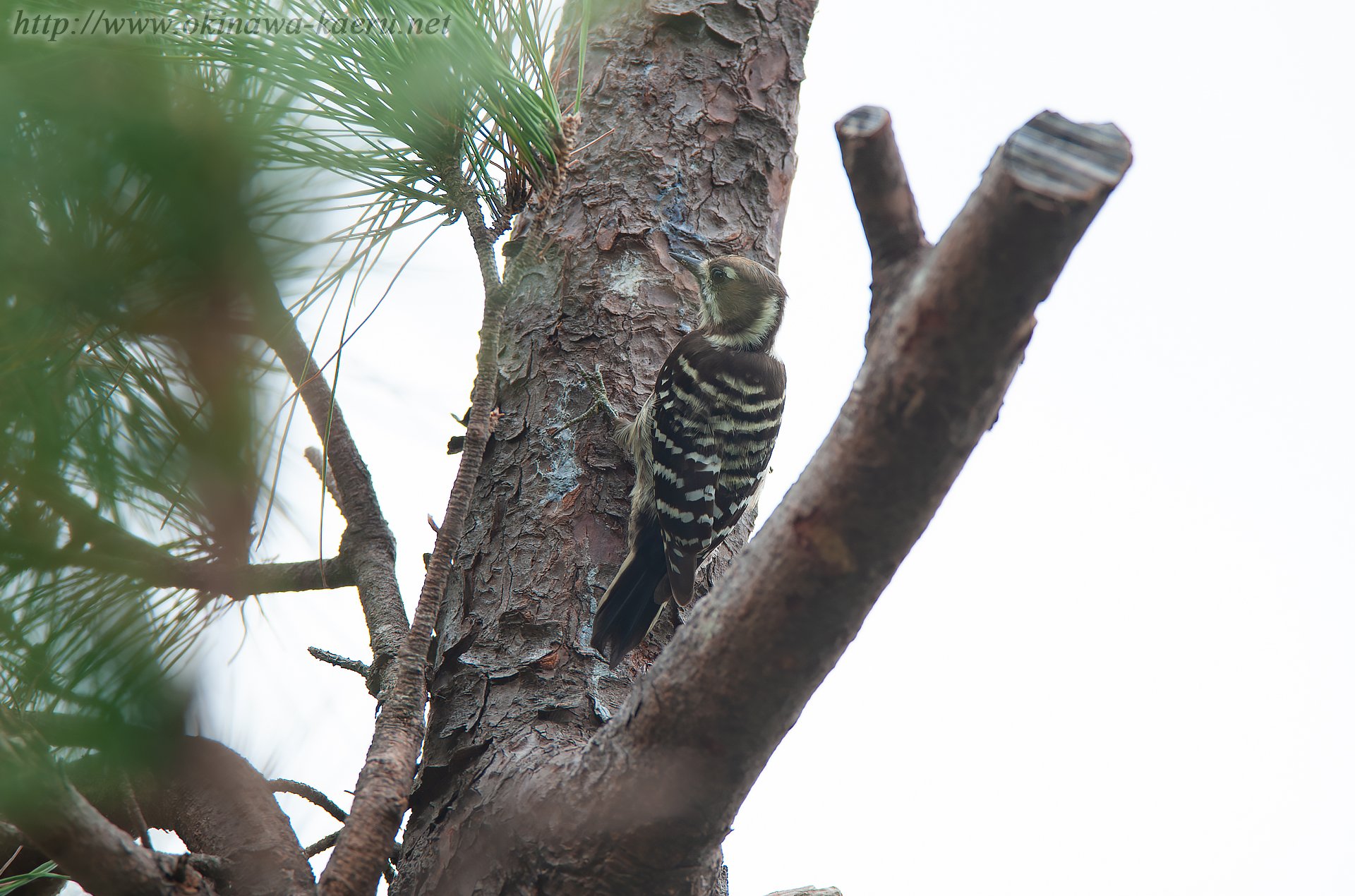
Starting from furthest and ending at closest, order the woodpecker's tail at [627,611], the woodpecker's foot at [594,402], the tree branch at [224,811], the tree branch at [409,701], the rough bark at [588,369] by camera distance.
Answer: the woodpecker's foot at [594,402]
the woodpecker's tail at [627,611]
the rough bark at [588,369]
the tree branch at [224,811]
the tree branch at [409,701]

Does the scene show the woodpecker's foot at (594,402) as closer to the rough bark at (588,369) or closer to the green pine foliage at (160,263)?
the rough bark at (588,369)

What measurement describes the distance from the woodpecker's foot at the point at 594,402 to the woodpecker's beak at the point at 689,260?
285mm

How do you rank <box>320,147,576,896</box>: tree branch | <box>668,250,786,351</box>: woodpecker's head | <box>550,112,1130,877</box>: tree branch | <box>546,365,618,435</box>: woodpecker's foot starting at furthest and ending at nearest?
<box>668,250,786,351</box>: woodpecker's head < <box>546,365,618,435</box>: woodpecker's foot < <box>320,147,576,896</box>: tree branch < <box>550,112,1130,877</box>: tree branch

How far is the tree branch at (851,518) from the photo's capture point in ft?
1.87

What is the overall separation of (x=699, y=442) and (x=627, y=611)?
573 millimetres

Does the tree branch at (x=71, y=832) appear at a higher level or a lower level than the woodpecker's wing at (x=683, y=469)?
lower

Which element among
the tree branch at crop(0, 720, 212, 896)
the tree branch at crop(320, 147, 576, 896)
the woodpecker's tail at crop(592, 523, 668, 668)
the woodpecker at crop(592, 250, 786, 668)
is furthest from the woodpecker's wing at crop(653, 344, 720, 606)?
the tree branch at crop(0, 720, 212, 896)

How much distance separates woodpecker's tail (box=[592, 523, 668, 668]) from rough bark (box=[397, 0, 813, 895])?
24mm

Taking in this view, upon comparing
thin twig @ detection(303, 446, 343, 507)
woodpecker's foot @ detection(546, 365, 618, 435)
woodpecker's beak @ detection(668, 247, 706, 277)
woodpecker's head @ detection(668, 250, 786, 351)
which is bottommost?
thin twig @ detection(303, 446, 343, 507)

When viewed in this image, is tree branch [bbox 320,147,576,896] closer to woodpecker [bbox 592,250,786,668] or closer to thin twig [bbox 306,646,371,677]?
thin twig [bbox 306,646,371,677]

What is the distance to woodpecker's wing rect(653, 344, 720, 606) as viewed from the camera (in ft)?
5.14

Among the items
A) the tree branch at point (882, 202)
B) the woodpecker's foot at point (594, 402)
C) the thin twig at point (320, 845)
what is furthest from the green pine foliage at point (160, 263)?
the tree branch at point (882, 202)

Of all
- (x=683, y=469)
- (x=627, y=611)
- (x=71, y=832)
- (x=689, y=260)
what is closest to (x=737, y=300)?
(x=689, y=260)

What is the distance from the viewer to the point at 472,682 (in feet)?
4.01
